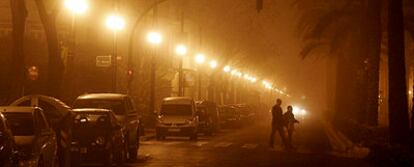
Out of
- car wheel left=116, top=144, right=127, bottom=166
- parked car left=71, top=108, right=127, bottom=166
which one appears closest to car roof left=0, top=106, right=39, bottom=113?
parked car left=71, top=108, right=127, bottom=166

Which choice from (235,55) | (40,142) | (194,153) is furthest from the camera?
(235,55)

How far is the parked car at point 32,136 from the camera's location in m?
14.8

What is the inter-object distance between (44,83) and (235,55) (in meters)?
41.6

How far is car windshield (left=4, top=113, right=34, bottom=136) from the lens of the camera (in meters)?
15.7

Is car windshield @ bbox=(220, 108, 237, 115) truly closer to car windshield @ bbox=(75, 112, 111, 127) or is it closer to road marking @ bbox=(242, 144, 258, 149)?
road marking @ bbox=(242, 144, 258, 149)

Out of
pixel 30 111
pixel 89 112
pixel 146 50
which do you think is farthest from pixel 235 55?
pixel 30 111

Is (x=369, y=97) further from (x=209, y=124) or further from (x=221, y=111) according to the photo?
(x=221, y=111)

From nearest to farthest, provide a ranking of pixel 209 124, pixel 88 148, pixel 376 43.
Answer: pixel 88 148
pixel 376 43
pixel 209 124

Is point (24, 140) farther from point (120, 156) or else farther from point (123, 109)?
point (123, 109)

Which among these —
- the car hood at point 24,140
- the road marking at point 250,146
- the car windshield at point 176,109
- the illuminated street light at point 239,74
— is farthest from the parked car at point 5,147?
the illuminated street light at point 239,74

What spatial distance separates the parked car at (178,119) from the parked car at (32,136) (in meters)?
21.4

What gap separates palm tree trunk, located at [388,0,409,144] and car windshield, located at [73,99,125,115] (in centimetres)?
878

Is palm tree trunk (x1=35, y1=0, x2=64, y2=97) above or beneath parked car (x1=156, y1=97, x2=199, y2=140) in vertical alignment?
above

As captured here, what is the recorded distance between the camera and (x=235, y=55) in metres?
89.8
